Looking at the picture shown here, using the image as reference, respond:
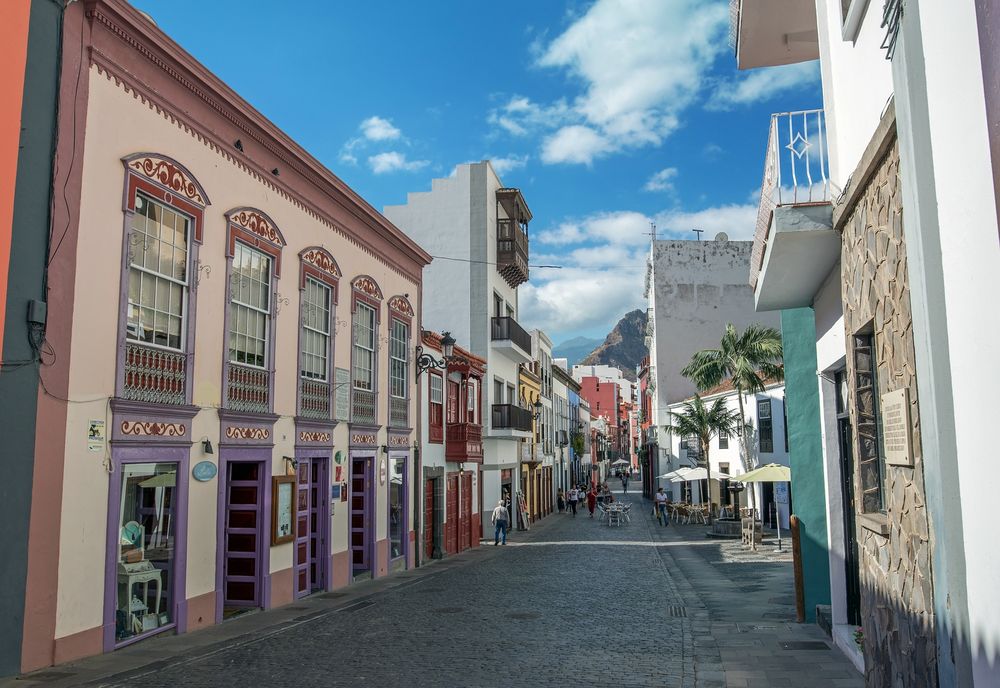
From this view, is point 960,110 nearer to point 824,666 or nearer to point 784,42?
point 824,666

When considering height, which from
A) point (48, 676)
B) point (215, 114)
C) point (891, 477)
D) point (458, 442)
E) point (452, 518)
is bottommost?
point (48, 676)

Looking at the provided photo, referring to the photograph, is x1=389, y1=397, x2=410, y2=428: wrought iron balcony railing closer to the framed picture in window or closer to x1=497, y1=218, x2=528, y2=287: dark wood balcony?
the framed picture in window

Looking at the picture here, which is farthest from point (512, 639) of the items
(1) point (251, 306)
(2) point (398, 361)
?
(2) point (398, 361)

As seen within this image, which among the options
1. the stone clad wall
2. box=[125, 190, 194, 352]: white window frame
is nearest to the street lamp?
box=[125, 190, 194, 352]: white window frame

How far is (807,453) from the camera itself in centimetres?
1071

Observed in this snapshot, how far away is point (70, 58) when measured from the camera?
8922mm

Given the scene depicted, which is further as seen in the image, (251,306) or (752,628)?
(251,306)

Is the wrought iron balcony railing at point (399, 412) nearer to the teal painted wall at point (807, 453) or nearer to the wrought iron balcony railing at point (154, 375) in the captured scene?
the wrought iron balcony railing at point (154, 375)

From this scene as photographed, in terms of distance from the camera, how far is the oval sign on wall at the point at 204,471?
1120cm

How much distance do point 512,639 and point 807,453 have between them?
4567mm

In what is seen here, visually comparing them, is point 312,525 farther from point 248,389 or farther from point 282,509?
point 248,389

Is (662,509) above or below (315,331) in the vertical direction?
below

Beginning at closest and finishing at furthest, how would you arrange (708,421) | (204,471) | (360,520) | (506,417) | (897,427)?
(897,427) → (204,471) → (360,520) → (506,417) → (708,421)

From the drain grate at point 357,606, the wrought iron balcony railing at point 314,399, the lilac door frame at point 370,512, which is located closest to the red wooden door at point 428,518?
the lilac door frame at point 370,512
